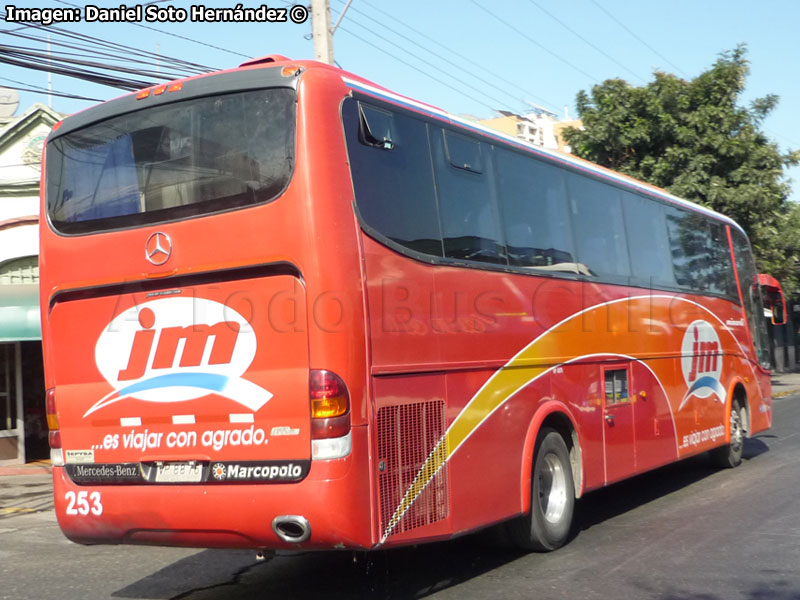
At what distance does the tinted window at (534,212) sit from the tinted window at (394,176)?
1.20 m

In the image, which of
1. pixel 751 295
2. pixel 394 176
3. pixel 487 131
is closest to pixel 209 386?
pixel 394 176

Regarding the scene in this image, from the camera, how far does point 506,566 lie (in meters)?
7.16

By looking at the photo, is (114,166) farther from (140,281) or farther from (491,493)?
(491,493)

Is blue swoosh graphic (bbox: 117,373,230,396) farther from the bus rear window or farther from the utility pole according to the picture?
the utility pole

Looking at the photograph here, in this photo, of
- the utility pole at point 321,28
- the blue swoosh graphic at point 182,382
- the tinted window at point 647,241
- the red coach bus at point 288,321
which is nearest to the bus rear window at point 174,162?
the red coach bus at point 288,321

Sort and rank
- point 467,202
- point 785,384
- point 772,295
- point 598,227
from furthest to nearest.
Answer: point 785,384, point 772,295, point 598,227, point 467,202

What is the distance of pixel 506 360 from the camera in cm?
708

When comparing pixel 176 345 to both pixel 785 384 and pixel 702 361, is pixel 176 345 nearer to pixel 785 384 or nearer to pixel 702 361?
pixel 702 361

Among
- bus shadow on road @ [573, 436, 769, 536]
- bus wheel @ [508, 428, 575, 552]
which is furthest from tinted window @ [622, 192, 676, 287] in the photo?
bus wheel @ [508, 428, 575, 552]

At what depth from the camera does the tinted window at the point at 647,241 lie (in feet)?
32.5

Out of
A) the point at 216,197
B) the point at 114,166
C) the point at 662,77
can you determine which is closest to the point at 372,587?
the point at 216,197

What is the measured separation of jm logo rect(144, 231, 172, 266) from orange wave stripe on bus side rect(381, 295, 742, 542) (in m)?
2.19

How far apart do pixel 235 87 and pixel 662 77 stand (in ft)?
58.0

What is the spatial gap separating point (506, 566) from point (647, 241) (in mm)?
4629
